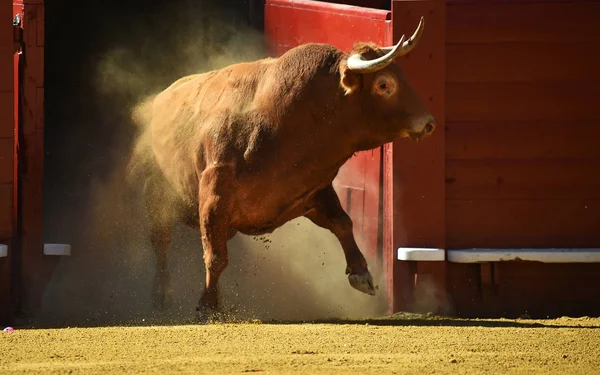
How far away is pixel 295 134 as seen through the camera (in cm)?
805

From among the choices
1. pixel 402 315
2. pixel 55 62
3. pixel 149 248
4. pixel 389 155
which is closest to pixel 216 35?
pixel 55 62

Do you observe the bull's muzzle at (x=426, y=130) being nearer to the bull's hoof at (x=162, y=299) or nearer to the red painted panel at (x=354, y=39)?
the red painted panel at (x=354, y=39)

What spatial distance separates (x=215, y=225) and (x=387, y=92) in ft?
4.59

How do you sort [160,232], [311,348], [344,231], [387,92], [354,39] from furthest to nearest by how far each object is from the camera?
[160,232]
[354,39]
[344,231]
[387,92]
[311,348]

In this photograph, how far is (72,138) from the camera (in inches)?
433

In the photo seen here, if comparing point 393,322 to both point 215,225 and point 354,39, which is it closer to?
point 215,225

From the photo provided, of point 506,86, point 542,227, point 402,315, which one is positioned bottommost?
point 402,315

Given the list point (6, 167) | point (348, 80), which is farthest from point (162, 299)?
point (348, 80)

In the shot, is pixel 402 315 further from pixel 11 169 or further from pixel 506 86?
pixel 11 169

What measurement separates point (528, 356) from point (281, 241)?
3613 mm

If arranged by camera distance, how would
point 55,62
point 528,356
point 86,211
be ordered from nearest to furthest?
1. point 528,356
2. point 86,211
3. point 55,62

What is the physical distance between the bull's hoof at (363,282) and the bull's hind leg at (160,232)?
1800 mm

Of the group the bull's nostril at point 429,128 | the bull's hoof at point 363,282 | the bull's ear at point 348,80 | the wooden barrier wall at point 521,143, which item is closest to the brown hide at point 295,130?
the bull's ear at point 348,80

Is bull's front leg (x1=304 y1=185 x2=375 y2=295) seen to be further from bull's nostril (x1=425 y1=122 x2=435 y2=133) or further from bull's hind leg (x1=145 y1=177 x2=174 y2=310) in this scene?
bull's hind leg (x1=145 y1=177 x2=174 y2=310)
